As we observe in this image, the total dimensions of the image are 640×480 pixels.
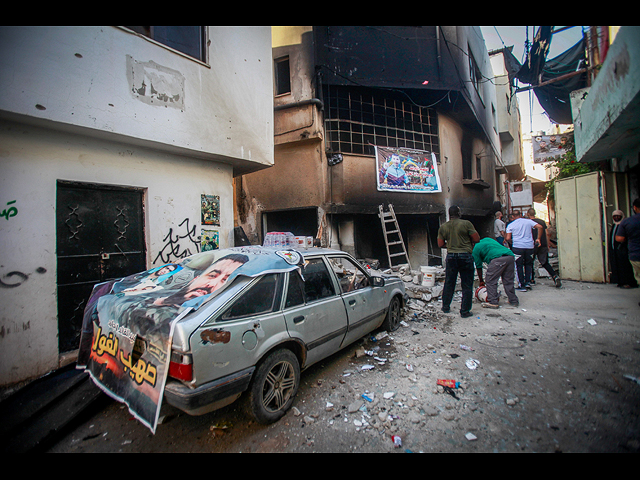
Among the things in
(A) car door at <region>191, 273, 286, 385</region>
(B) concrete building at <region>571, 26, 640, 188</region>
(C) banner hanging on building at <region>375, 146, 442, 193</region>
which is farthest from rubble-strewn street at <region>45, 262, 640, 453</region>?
(C) banner hanging on building at <region>375, 146, 442, 193</region>

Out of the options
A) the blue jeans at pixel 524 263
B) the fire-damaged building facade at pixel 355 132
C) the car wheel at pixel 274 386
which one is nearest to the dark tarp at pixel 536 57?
the fire-damaged building facade at pixel 355 132

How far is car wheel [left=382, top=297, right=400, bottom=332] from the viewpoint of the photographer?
430 cm

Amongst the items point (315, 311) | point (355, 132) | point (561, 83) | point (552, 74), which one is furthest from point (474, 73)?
point (315, 311)

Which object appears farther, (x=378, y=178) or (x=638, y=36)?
(x=378, y=178)

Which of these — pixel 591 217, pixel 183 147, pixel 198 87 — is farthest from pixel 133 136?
pixel 591 217

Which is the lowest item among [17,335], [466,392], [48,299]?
[466,392]

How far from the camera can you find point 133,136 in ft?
13.3

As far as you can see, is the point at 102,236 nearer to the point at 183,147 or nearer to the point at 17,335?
the point at 17,335

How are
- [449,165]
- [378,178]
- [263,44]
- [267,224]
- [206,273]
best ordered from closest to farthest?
[206,273]
[263,44]
[378,178]
[267,224]
[449,165]

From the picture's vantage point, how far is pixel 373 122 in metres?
9.31

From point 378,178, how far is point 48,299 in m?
8.13

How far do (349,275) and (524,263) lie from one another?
5.25 metres

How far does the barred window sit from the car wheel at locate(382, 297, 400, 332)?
5.63 m

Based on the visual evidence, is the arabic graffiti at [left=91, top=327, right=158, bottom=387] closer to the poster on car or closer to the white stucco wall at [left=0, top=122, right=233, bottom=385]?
the poster on car
